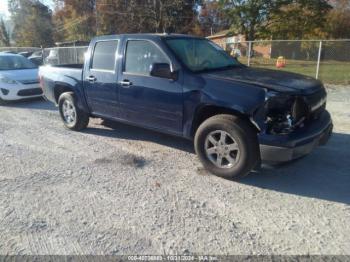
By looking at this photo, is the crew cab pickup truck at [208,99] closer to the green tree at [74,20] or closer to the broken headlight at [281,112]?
the broken headlight at [281,112]

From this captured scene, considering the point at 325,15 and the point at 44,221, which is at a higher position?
the point at 325,15

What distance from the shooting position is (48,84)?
702 centimetres

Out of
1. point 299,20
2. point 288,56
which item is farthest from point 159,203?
point 299,20

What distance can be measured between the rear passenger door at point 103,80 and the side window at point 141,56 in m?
0.32

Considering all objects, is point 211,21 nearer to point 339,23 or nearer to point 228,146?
point 339,23

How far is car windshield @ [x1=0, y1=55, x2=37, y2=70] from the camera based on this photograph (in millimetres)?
10281

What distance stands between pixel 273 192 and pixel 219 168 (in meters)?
0.74

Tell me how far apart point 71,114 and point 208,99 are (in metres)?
3.46

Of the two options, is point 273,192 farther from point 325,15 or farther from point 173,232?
point 325,15

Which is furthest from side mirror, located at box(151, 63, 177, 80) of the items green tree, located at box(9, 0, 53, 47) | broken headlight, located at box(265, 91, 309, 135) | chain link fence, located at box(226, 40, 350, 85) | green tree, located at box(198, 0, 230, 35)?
green tree, located at box(9, 0, 53, 47)

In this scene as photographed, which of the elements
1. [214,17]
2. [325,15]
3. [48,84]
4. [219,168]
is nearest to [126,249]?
[219,168]

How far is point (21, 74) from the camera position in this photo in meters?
9.60

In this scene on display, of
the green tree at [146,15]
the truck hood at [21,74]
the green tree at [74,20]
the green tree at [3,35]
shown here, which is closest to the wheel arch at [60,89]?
the truck hood at [21,74]

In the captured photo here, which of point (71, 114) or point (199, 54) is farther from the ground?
point (199, 54)
